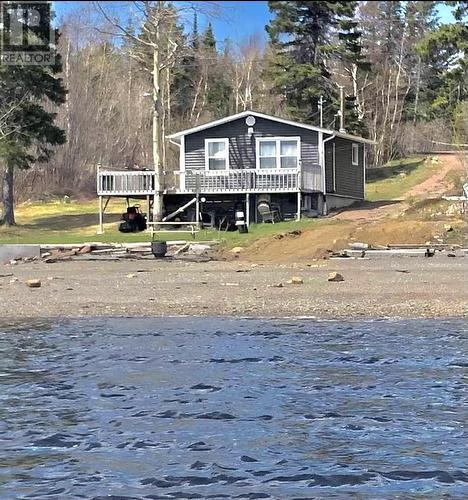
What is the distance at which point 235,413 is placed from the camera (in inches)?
305

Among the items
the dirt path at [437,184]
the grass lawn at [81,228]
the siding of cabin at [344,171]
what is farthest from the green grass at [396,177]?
the grass lawn at [81,228]

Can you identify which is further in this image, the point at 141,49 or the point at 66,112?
the point at 66,112

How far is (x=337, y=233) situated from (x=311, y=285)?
907 cm

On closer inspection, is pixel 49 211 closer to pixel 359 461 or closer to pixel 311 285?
pixel 311 285

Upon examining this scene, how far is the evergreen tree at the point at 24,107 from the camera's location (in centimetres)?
3712

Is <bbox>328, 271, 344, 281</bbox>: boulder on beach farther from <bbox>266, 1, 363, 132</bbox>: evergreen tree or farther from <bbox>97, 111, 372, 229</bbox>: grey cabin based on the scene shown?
<bbox>266, 1, 363, 132</bbox>: evergreen tree

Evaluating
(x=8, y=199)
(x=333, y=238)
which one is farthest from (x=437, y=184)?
(x=333, y=238)

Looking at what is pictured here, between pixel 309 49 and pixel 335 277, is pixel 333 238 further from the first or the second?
pixel 309 49

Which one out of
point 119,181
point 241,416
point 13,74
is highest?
point 13,74

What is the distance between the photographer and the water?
19.1ft

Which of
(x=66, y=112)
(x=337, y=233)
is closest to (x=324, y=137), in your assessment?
(x=337, y=233)

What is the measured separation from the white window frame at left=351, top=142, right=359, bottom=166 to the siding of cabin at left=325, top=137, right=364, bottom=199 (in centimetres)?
19

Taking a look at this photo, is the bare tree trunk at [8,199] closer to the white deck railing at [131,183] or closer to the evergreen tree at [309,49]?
the white deck railing at [131,183]

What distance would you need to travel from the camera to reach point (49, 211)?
158ft
